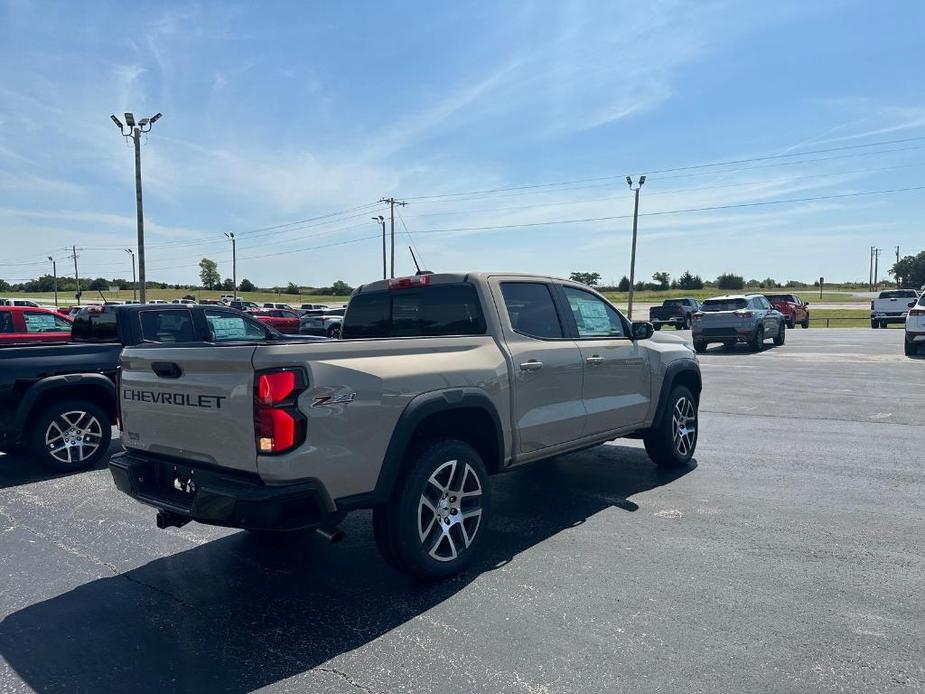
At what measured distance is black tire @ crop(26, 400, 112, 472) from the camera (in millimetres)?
6660

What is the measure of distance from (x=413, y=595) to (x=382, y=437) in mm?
962

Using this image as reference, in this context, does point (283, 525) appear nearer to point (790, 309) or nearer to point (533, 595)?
point (533, 595)

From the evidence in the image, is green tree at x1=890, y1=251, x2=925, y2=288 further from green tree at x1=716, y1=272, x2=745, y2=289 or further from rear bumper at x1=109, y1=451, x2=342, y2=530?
rear bumper at x1=109, y1=451, x2=342, y2=530

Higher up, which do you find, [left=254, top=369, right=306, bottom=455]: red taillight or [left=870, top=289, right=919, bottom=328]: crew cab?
[left=870, top=289, right=919, bottom=328]: crew cab

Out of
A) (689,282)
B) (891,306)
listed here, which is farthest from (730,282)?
(891,306)

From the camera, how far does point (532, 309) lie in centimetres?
504

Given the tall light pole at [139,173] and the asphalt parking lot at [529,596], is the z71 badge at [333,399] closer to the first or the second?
the asphalt parking lot at [529,596]

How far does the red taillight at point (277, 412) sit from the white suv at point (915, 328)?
1829 cm

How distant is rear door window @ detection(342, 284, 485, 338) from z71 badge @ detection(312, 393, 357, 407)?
1373 millimetres

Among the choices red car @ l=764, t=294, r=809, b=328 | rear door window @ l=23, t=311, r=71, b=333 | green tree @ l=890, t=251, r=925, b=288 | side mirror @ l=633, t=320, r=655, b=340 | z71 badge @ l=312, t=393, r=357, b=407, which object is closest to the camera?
z71 badge @ l=312, t=393, r=357, b=407

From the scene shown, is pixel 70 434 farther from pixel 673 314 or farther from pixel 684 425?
pixel 673 314

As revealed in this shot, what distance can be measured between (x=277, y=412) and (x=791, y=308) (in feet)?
113

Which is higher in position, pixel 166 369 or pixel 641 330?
pixel 641 330

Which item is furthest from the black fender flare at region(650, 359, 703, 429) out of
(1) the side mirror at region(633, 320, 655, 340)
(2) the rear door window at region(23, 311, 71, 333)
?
(2) the rear door window at region(23, 311, 71, 333)
